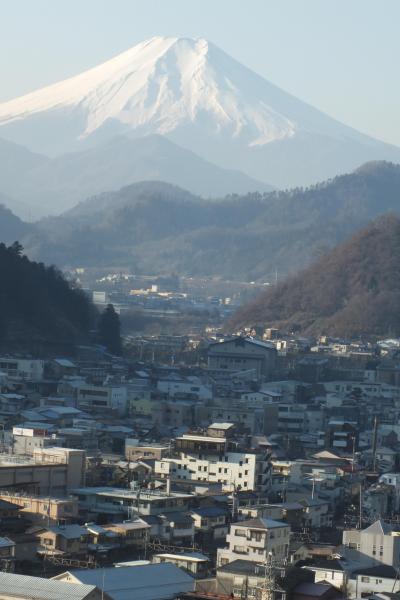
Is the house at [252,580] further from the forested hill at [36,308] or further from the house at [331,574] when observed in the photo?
the forested hill at [36,308]

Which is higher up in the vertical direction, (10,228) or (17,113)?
(17,113)

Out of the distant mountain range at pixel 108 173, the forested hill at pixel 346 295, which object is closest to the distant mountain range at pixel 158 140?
the distant mountain range at pixel 108 173

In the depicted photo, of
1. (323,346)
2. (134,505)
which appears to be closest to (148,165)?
(323,346)

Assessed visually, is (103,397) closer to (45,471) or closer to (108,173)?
(45,471)

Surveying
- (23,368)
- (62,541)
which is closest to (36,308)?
(23,368)

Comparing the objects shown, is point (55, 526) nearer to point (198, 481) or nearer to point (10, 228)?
point (198, 481)

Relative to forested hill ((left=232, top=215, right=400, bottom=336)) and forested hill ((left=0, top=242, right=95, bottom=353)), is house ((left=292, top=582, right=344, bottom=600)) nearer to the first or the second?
forested hill ((left=0, top=242, right=95, bottom=353))
